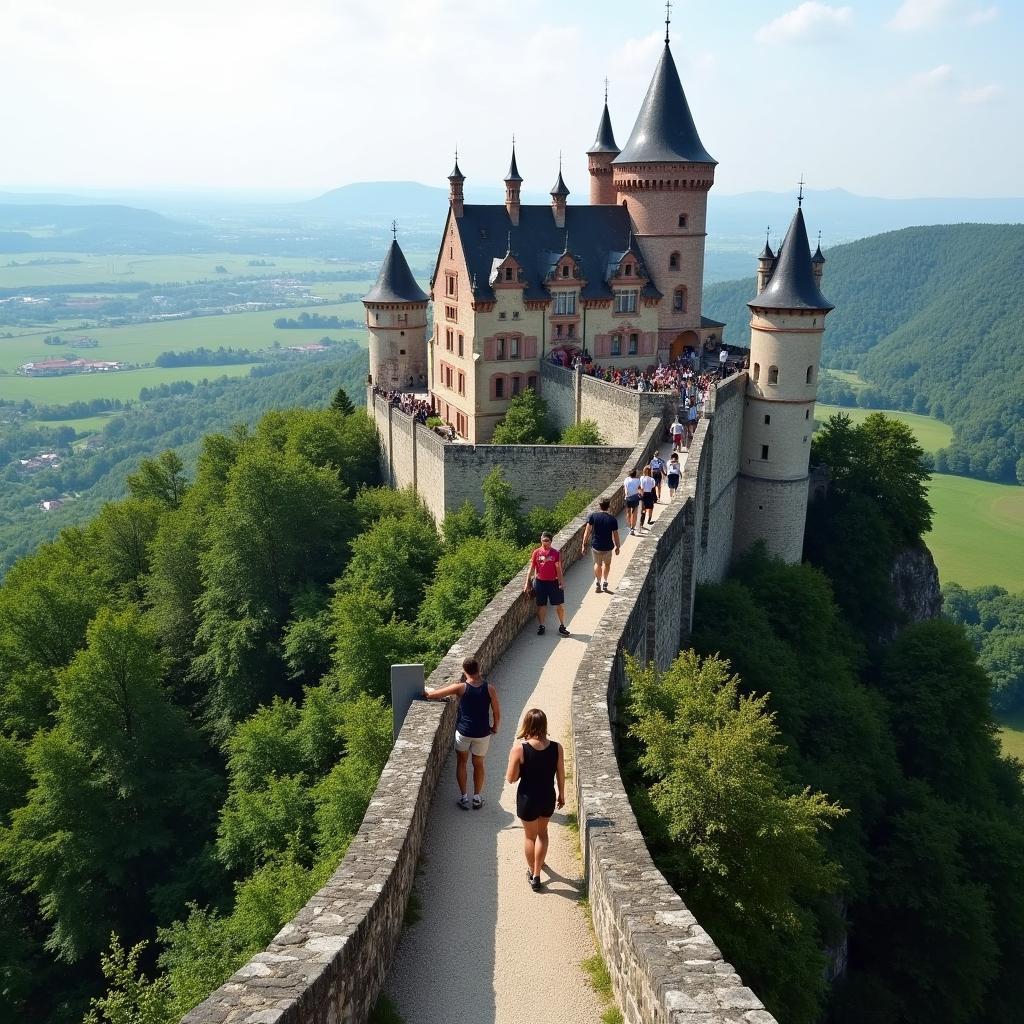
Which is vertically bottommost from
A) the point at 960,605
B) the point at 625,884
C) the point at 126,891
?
the point at 960,605

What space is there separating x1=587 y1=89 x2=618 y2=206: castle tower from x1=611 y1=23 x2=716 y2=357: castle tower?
12.1ft

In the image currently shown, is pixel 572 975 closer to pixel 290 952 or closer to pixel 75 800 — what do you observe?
pixel 290 952

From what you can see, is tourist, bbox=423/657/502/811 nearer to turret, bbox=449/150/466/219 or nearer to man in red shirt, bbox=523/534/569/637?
man in red shirt, bbox=523/534/569/637

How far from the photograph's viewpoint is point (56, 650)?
32062mm

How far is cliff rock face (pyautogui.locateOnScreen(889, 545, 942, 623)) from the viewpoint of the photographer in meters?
43.3

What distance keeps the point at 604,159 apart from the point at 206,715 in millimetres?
30312

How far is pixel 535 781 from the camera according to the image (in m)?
9.55

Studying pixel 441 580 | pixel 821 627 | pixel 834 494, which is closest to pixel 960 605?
pixel 834 494

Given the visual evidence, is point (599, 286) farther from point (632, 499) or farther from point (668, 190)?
point (632, 499)

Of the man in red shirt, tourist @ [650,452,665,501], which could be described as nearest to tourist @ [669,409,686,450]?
tourist @ [650,452,665,501]

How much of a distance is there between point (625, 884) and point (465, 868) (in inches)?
82.8

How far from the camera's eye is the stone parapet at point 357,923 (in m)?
6.78

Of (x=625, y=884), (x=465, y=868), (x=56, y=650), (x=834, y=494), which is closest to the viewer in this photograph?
(x=625, y=884)

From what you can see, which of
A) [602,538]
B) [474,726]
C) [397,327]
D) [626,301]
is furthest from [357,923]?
[397,327]
